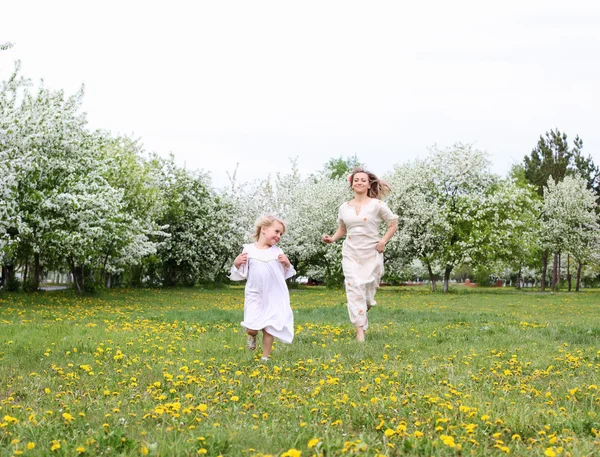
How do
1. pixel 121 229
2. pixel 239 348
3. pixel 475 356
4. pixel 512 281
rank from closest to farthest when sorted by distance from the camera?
pixel 475 356
pixel 239 348
pixel 121 229
pixel 512 281

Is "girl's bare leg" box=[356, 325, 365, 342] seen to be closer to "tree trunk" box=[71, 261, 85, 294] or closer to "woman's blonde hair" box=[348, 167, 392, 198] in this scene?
"woman's blonde hair" box=[348, 167, 392, 198]

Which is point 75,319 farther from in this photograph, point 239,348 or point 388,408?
point 388,408

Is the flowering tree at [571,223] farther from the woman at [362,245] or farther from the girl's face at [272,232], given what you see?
the girl's face at [272,232]

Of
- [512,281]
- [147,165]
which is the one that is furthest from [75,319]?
[512,281]

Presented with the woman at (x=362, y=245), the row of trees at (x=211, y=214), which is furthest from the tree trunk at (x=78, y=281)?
the woman at (x=362, y=245)

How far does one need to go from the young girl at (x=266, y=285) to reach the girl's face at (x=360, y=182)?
2561mm

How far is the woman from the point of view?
10.8 meters

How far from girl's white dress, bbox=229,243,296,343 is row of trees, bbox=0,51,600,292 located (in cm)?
1592

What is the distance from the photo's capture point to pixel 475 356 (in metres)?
8.59

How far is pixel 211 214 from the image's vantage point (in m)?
46.8

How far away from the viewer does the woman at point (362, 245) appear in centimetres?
1083

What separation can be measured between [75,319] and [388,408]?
11534 millimetres

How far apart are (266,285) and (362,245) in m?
2.81

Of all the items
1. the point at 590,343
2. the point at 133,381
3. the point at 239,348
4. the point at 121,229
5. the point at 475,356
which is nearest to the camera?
the point at 133,381
